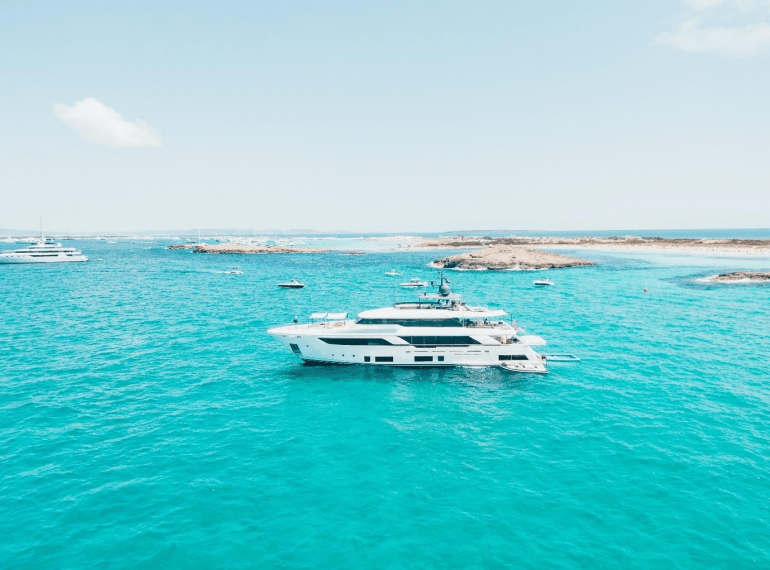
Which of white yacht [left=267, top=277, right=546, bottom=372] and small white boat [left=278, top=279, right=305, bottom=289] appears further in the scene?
small white boat [left=278, top=279, right=305, bottom=289]

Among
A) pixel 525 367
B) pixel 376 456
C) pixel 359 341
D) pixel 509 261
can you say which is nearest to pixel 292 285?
pixel 359 341

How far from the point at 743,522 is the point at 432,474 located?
47.5 ft

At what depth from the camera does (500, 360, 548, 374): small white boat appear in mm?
38094

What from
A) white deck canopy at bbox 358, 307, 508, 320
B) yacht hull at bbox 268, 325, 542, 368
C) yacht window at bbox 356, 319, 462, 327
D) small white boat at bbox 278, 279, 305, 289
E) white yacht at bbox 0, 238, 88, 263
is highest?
white yacht at bbox 0, 238, 88, 263

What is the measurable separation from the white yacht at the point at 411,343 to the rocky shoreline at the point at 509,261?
8811 cm

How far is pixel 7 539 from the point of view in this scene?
1783 cm

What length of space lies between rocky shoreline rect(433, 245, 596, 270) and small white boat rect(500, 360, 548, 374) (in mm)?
88279

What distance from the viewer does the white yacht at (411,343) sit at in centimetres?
3950

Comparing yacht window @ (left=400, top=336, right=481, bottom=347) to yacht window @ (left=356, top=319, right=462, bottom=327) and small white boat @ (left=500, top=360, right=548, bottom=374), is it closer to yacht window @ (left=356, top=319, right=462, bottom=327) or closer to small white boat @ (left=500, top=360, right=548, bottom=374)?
yacht window @ (left=356, top=319, right=462, bottom=327)

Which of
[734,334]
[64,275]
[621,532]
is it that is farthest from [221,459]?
[64,275]

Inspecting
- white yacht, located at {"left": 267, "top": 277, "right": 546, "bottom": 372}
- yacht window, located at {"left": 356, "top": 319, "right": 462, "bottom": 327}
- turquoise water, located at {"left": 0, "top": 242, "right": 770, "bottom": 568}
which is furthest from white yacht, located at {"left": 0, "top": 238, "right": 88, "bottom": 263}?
yacht window, located at {"left": 356, "top": 319, "right": 462, "bottom": 327}

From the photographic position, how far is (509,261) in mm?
128125

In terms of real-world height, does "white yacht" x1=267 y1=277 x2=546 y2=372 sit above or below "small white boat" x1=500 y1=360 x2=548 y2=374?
above

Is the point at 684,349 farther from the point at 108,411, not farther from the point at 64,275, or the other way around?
the point at 64,275
